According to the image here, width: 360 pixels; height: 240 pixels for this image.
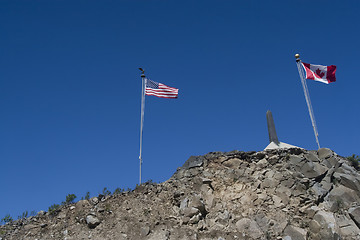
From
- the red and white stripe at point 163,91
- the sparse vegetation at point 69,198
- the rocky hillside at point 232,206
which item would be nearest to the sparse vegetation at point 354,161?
the rocky hillside at point 232,206

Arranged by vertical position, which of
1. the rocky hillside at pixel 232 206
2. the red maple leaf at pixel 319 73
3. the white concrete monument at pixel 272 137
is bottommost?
the rocky hillside at pixel 232 206

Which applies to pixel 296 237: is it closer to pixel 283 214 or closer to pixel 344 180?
pixel 283 214

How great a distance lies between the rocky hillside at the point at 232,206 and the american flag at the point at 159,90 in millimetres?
5123

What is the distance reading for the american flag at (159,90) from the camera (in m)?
23.9

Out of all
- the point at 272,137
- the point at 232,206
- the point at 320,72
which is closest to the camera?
the point at 232,206

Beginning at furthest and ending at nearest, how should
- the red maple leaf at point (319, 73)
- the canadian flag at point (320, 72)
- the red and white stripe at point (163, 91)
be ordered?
the red and white stripe at point (163, 91), the red maple leaf at point (319, 73), the canadian flag at point (320, 72)

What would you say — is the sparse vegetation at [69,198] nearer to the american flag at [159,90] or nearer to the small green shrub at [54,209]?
the small green shrub at [54,209]

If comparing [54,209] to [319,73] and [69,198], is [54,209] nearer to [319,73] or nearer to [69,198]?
[69,198]

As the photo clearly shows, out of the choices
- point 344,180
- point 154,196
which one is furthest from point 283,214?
point 154,196

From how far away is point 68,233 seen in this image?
18.3 m

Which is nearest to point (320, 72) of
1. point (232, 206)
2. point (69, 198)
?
point (232, 206)

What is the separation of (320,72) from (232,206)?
443 inches

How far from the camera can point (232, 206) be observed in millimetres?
19812

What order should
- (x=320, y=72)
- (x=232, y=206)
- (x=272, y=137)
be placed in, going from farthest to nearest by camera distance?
(x=272, y=137)
(x=320, y=72)
(x=232, y=206)
